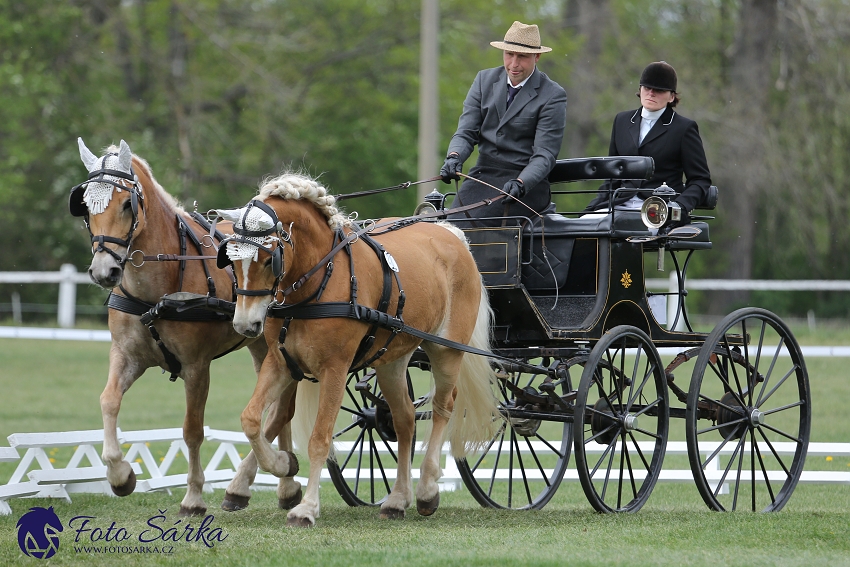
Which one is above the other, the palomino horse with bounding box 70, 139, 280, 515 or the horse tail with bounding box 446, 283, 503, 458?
the palomino horse with bounding box 70, 139, 280, 515

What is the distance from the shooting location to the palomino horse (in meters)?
5.69

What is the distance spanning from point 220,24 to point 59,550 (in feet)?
60.6

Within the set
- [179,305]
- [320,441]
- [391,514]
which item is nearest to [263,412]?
[320,441]

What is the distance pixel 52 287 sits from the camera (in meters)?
22.0

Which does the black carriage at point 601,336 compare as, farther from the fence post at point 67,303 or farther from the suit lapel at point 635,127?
the fence post at point 67,303

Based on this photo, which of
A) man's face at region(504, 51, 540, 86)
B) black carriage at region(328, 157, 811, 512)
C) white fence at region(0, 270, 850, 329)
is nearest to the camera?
black carriage at region(328, 157, 811, 512)

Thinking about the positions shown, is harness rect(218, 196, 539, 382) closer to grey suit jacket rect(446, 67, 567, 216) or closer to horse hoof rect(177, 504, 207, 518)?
horse hoof rect(177, 504, 207, 518)

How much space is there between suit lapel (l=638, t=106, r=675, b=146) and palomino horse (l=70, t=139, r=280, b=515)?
9.84 feet

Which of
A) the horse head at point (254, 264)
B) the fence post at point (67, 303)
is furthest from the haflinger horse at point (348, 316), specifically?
the fence post at point (67, 303)

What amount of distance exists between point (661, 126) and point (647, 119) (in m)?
0.14

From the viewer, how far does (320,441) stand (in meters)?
5.62

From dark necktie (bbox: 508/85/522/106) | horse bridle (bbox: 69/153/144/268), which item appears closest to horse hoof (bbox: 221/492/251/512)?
horse bridle (bbox: 69/153/144/268)

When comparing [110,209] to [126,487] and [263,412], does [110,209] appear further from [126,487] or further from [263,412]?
[126,487]

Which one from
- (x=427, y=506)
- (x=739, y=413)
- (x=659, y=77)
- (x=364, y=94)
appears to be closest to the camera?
(x=427, y=506)
